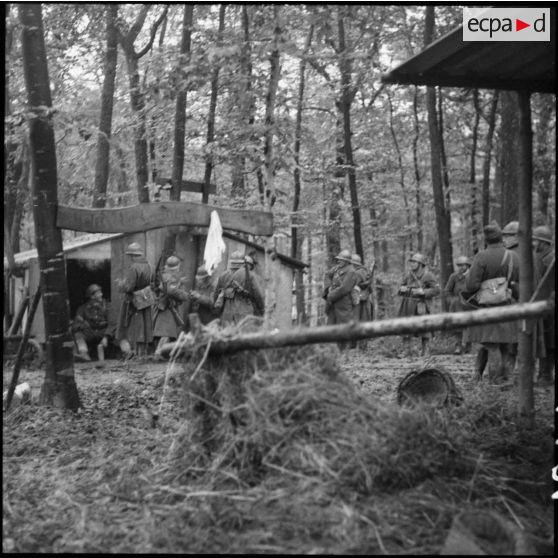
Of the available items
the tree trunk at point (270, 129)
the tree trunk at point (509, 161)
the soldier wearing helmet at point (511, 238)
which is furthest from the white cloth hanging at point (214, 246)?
the tree trunk at point (509, 161)

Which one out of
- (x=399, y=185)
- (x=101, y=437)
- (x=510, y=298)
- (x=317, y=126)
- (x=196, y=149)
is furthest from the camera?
(x=399, y=185)

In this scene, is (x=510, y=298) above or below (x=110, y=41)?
below

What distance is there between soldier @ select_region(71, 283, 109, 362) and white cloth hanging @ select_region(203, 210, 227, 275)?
30.3ft

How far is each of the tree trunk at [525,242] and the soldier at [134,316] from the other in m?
10.2

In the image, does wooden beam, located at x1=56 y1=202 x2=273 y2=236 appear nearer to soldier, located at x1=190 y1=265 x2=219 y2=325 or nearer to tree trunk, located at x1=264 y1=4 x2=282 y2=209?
tree trunk, located at x1=264 y1=4 x2=282 y2=209

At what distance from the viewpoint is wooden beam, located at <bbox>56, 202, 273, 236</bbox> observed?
8.64 metres

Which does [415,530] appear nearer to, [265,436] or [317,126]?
[265,436]

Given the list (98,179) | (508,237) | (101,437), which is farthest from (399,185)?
(101,437)

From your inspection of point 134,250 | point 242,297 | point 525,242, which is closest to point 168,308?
point 134,250

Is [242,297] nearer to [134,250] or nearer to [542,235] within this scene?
[134,250]

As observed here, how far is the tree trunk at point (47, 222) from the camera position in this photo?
9172mm

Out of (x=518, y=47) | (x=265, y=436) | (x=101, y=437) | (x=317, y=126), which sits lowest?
(x=101, y=437)

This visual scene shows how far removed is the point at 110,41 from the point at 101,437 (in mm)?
14702

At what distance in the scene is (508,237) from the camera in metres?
11.3
